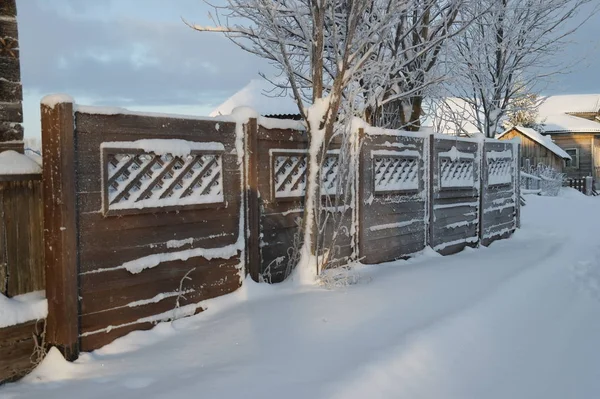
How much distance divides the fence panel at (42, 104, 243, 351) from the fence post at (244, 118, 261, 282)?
14cm

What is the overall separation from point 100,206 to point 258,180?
1.61 m

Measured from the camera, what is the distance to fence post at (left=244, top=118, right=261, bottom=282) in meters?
4.60

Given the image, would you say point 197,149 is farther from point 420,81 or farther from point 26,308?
point 420,81

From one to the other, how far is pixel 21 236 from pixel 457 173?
20.8 feet

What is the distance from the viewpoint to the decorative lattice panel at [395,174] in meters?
6.30

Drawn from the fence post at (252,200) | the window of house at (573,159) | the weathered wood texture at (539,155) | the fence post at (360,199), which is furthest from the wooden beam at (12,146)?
the window of house at (573,159)

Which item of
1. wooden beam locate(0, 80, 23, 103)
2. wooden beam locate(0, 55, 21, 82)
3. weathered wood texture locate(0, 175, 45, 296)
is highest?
wooden beam locate(0, 55, 21, 82)

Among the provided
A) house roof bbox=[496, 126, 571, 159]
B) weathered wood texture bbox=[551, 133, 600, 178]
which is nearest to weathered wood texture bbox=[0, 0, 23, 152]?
house roof bbox=[496, 126, 571, 159]

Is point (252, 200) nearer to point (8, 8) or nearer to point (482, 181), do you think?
point (8, 8)

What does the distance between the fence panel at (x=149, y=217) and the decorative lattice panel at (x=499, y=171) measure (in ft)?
19.5

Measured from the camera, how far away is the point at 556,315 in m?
4.85

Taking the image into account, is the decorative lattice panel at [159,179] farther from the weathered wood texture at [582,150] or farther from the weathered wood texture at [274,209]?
the weathered wood texture at [582,150]

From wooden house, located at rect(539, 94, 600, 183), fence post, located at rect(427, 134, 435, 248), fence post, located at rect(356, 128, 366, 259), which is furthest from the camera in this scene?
wooden house, located at rect(539, 94, 600, 183)

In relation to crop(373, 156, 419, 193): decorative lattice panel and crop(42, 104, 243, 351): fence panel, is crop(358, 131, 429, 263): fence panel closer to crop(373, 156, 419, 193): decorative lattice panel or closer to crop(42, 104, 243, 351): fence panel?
crop(373, 156, 419, 193): decorative lattice panel
